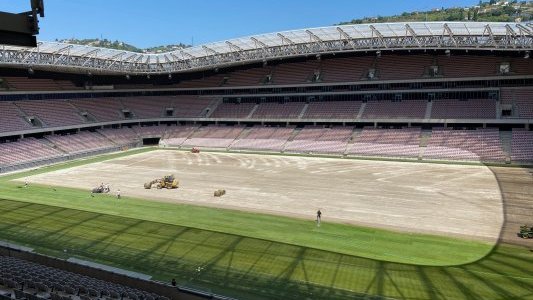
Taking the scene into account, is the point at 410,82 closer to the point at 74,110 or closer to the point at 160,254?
the point at 160,254

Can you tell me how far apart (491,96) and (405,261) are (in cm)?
4488

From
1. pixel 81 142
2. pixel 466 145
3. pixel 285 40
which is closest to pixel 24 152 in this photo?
pixel 81 142

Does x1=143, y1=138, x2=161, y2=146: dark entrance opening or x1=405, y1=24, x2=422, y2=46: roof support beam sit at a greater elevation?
x1=405, y1=24, x2=422, y2=46: roof support beam

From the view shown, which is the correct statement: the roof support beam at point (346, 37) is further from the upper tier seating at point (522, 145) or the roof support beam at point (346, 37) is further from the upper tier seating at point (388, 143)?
the upper tier seating at point (522, 145)

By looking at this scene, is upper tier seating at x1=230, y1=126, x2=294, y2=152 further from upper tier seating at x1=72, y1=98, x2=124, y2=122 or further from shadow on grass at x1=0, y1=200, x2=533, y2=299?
shadow on grass at x1=0, y1=200, x2=533, y2=299

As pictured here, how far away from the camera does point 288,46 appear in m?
60.8

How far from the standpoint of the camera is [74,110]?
67.8 m

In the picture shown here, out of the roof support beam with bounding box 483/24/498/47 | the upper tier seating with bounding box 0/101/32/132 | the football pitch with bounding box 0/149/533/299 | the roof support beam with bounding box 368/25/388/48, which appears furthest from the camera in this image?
the upper tier seating with bounding box 0/101/32/132


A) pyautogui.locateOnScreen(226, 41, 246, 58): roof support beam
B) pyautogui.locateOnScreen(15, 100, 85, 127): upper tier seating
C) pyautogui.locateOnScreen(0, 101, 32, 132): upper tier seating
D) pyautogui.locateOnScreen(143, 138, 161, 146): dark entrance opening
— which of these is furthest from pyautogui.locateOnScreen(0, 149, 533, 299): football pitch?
pyautogui.locateOnScreen(143, 138, 161, 146): dark entrance opening

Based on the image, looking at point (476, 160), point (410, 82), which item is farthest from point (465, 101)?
point (476, 160)

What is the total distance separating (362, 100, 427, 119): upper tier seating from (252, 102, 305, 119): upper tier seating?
1186cm

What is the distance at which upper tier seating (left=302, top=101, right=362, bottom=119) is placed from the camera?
63438 mm

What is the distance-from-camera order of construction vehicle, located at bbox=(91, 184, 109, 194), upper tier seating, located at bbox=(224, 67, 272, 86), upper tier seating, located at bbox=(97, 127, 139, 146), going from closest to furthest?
1. construction vehicle, located at bbox=(91, 184, 109, 194)
2. upper tier seating, located at bbox=(97, 127, 139, 146)
3. upper tier seating, located at bbox=(224, 67, 272, 86)

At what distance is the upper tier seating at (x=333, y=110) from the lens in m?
63.4
